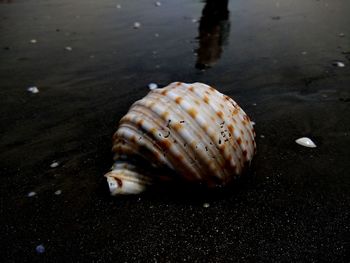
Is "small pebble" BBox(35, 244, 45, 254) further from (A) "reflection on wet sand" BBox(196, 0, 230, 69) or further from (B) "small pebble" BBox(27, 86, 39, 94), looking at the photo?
(A) "reflection on wet sand" BBox(196, 0, 230, 69)

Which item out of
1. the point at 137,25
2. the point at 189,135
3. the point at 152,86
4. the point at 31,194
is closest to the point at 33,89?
the point at 152,86

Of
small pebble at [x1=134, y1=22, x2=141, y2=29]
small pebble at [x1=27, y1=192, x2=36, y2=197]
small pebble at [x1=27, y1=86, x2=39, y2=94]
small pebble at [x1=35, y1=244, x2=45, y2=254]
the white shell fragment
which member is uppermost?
small pebble at [x1=35, y1=244, x2=45, y2=254]

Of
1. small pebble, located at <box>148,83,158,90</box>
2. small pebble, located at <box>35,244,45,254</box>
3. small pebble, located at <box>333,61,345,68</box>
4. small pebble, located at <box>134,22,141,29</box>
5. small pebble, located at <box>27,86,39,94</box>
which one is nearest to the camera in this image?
small pebble, located at <box>35,244,45,254</box>

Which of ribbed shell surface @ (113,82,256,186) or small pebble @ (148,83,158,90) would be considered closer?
ribbed shell surface @ (113,82,256,186)

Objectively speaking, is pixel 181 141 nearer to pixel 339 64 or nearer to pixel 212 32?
pixel 339 64

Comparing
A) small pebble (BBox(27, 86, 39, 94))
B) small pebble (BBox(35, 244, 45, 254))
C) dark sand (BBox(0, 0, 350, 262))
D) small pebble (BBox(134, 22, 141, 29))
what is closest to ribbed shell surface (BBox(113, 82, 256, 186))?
dark sand (BBox(0, 0, 350, 262))

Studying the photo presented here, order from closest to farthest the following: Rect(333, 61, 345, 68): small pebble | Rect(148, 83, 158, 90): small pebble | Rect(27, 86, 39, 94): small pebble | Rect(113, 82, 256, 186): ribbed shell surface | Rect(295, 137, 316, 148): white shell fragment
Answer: Rect(113, 82, 256, 186): ribbed shell surface, Rect(295, 137, 316, 148): white shell fragment, Rect(27, 86, 39, 94): small pebble, Rect(148, 83, 158, 90): small pebble, Rect(333, 61, 345, 68): small pebble

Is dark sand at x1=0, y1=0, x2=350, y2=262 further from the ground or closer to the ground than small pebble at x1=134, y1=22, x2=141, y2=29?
further from the ground

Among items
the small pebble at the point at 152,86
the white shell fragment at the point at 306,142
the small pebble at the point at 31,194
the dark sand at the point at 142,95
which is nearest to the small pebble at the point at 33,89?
the dark sand at the point at 142,95
